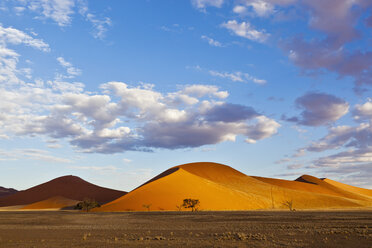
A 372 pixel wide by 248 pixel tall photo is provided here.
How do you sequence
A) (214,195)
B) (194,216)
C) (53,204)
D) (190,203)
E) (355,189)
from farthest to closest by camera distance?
(355,189) → (53,204) → (214,195) → (190,203) → (194,216)

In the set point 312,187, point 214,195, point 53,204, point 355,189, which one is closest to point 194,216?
point 214,195

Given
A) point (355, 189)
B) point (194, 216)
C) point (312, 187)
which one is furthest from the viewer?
point (355, 189)

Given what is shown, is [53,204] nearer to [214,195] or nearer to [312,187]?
[214,195]

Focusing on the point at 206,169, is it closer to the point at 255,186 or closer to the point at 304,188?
the point at 255,186

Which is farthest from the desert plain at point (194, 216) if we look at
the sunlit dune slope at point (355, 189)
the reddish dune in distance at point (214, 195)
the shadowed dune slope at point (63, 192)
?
the sunlit dune slope at point (355, 189)

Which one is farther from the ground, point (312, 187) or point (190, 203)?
point (312, 187)

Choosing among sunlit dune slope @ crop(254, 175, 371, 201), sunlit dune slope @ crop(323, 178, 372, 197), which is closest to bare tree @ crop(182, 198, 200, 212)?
sunlit dune slope @ crop(254, 175, 371, 201)

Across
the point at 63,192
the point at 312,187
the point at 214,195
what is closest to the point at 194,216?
the point at 214,195

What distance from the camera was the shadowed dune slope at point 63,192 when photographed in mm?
140000

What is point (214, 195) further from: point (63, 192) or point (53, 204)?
point (63, 192)

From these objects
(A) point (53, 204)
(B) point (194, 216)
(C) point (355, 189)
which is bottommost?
(B) point (194, 216)

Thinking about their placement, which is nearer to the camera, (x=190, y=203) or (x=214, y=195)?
(x=190, y=203)

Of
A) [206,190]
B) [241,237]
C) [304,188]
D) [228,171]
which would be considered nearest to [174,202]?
[206,190]

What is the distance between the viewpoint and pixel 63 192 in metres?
145
